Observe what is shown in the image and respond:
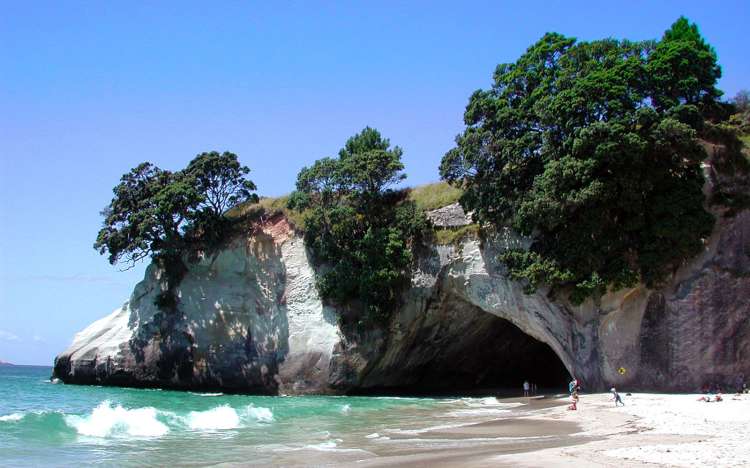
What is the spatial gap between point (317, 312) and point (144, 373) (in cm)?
1167

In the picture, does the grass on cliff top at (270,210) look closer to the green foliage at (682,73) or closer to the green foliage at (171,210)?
the green foliage at (171,210)

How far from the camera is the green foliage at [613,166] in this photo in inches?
909

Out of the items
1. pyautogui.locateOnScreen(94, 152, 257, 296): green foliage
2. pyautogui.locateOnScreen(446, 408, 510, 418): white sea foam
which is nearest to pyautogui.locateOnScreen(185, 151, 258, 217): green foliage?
pyautogui.locateOnScreen(94, 152, 257, 296): green foliage

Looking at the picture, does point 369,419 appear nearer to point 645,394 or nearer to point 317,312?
point 645,394

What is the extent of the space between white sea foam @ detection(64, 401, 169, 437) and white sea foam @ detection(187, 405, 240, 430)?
116 centimetres

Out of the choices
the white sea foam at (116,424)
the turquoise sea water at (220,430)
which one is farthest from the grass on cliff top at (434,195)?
the white sea foam at (116,424)

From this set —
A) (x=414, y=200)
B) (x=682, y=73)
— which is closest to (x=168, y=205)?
(x=414, y=200)

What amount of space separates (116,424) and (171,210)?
1751 centimetres

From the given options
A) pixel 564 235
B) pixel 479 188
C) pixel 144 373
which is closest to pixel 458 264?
pixel 479 188

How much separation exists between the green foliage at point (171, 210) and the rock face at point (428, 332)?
149 centimetres

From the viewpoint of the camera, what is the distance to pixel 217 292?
3662cm

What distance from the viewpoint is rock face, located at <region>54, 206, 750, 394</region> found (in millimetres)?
23438

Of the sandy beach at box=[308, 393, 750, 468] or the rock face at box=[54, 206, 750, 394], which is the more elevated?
the rock face at box=[54, 206, 750, 394]

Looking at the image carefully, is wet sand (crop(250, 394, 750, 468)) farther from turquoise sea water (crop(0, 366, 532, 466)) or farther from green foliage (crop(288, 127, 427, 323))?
green foliage (crop(288, 127, 427, 323))
